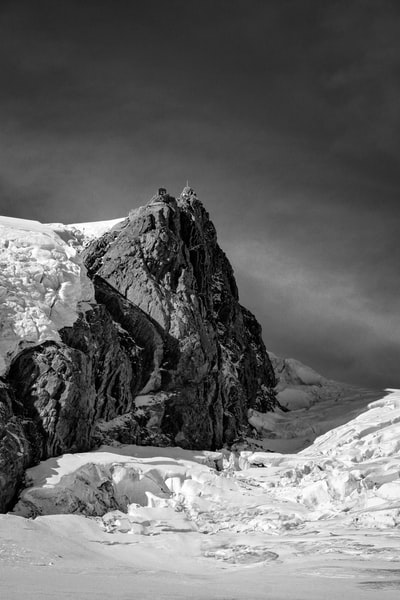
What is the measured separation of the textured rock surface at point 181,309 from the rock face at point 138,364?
0.16 metres

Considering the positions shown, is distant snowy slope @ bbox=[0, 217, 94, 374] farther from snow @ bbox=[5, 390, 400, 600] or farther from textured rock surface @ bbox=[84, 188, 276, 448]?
snow @ bbox=[5, 390, 400, 600]

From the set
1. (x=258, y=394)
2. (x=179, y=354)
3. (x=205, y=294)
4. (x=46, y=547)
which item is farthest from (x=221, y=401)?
(x=46, y=547)

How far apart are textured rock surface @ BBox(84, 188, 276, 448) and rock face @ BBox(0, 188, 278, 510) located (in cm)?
16

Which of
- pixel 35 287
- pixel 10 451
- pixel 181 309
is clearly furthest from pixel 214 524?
pixel 181 309

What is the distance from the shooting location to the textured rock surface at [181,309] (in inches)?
3268

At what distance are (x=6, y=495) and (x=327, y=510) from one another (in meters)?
25.6

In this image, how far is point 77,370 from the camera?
64.9m

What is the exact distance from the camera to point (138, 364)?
8056cm

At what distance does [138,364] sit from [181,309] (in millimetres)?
11342

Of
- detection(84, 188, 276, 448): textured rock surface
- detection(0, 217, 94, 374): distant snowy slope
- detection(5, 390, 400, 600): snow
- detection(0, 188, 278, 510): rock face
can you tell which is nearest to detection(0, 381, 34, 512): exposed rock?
detection(0, 188, 278, 510): rock face

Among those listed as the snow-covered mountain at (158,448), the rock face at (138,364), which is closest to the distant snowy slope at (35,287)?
the snow-covered mountain at (158,448)

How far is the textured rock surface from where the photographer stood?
8300 centimetres

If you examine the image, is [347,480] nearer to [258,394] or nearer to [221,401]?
[221,401]

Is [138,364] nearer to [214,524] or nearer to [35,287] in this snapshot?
[35,287]
